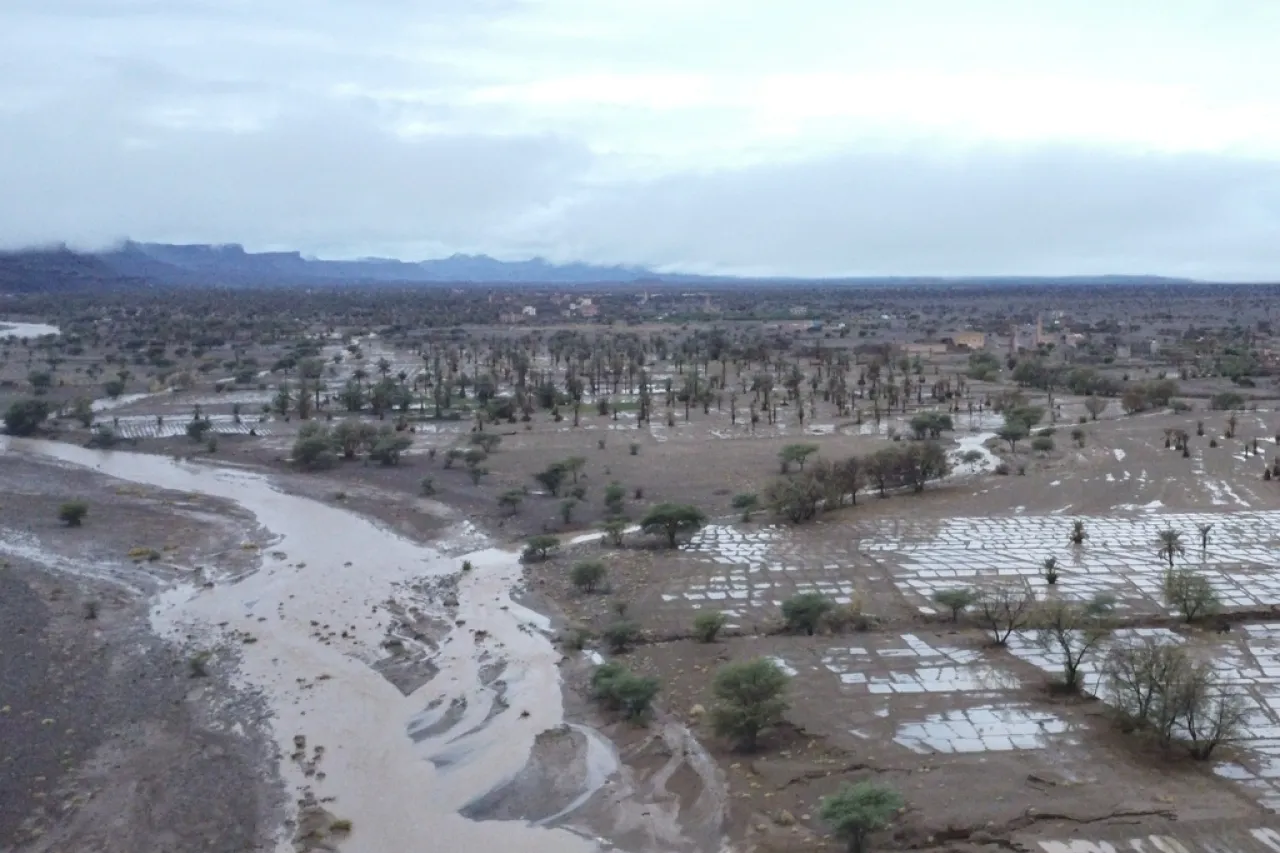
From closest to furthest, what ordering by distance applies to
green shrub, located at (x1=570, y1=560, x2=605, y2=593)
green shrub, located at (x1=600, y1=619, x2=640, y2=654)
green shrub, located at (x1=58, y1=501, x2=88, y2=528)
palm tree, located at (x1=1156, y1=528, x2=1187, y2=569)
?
green shrub, located at (x1=600, y1=619, x2=640, y2=654)
green shrub, located at (x1=570, y1=560, x2=605, y2=593)
palm tree, located at (x1=1156, y1=528, x2=1187, y2=569)
green shrub, located at (x1=58, y1=501, x2=88, y2=528)

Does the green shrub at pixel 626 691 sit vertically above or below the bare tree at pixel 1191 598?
below

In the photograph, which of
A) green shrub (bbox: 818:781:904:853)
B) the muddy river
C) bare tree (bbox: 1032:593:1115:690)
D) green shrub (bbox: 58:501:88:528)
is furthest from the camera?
green shrub (bbox: 58:501:88:528)

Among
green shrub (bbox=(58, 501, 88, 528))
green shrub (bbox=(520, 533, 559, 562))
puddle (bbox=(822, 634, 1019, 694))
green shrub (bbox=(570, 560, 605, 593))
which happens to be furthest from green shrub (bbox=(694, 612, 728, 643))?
green shrub (bbox=(58, 501, 88, 528))

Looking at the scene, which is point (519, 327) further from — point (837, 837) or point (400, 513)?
point (837, 837)

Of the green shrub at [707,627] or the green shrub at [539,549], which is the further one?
the green shrub at [539,549]

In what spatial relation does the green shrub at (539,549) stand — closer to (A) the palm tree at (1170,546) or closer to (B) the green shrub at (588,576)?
(B) the green shrub at (588,576)

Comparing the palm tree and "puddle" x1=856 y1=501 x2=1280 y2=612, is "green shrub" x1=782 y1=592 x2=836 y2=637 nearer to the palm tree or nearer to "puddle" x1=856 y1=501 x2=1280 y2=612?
"puddle" x1=856 y1=501 x2=1280 y2=612

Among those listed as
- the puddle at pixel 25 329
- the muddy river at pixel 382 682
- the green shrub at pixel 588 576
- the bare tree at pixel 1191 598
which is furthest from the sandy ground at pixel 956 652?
the puddle at pixel 25 329
